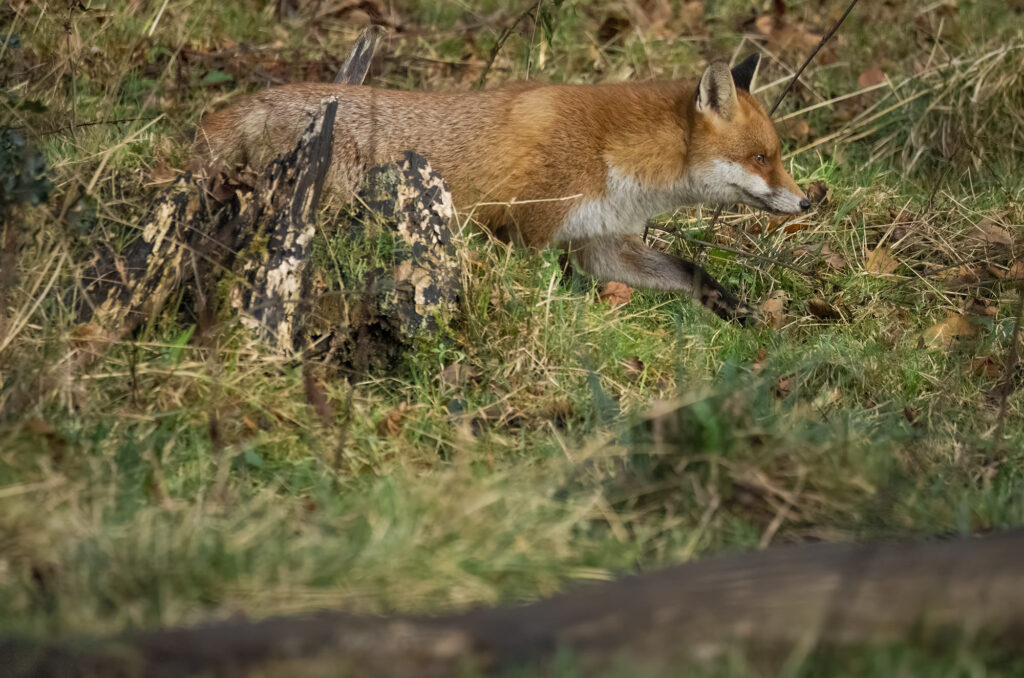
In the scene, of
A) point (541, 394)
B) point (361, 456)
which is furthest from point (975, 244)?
point (361, 456)

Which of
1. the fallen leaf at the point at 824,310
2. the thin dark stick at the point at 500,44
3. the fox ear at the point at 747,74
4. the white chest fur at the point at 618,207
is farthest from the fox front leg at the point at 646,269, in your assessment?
the thin dark stick at the point at 500,44

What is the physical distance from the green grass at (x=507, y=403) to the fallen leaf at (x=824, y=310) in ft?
0.18

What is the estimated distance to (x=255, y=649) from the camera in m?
2.29

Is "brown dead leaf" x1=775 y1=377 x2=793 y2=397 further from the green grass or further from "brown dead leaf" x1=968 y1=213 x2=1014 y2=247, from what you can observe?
"brown dead leaf" x1=968 y1=213 x2=1014 y2=247

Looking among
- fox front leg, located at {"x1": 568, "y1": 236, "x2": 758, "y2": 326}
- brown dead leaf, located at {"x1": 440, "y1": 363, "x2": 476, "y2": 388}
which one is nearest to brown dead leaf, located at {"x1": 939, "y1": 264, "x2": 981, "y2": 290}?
fox front leg, located at {"x1": 568, "y1": 236, "x2": 758, "y2": 326}

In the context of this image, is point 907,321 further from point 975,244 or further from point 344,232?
point 344,232

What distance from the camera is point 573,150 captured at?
18.8 ft

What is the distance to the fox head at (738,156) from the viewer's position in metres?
5.89

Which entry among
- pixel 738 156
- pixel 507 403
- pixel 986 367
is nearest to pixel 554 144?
pixel 738 156

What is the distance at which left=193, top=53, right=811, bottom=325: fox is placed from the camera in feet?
18.6

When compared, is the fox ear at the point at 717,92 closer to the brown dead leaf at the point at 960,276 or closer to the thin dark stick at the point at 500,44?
the thin dark stick at the point at 500,44

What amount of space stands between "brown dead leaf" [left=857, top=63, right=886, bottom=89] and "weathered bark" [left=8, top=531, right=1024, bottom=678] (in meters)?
5.70

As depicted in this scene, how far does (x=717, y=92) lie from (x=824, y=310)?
130 centimetres

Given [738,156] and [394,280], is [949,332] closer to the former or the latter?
[738,156]
